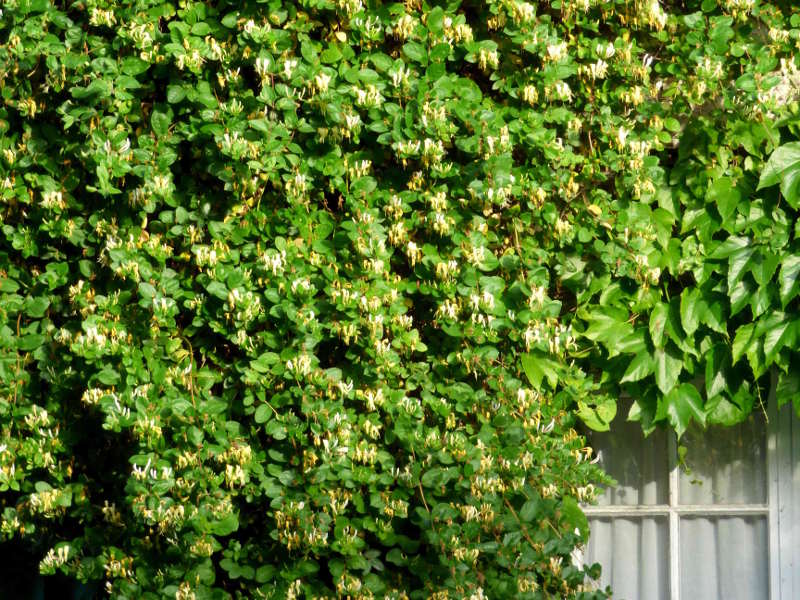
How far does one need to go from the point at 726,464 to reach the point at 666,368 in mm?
516

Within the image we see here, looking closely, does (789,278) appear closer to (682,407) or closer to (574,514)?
(682,407)

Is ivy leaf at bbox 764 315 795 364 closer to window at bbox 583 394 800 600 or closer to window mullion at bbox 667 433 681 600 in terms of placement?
window at bbox 583 394 800 600

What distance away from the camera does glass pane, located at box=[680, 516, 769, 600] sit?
11.8 ft

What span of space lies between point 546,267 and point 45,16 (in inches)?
67.1

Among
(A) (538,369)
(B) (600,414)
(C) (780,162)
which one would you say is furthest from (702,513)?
(C) (780,162)

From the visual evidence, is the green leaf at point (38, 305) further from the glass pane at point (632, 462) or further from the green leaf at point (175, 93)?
the glass pane at point (632, 462)

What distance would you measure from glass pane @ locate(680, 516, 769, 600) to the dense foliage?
46cm

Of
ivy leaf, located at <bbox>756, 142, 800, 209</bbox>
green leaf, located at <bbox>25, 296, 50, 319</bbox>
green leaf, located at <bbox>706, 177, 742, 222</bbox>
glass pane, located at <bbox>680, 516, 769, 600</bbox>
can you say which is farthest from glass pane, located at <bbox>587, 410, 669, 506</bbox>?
green leaf, located at <bbox>25, 296, 50, 319</bbox>

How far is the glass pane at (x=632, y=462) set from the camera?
12.1 ft

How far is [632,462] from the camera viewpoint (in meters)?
3.71

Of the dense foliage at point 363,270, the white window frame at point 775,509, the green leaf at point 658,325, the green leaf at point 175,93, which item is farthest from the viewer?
the white window frame at point 775,509

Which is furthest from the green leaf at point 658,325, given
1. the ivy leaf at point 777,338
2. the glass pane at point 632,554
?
the glass pane at point 632,554

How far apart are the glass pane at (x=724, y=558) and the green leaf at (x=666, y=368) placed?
578 millimetres

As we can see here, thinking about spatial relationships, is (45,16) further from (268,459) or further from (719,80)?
(719,80)
